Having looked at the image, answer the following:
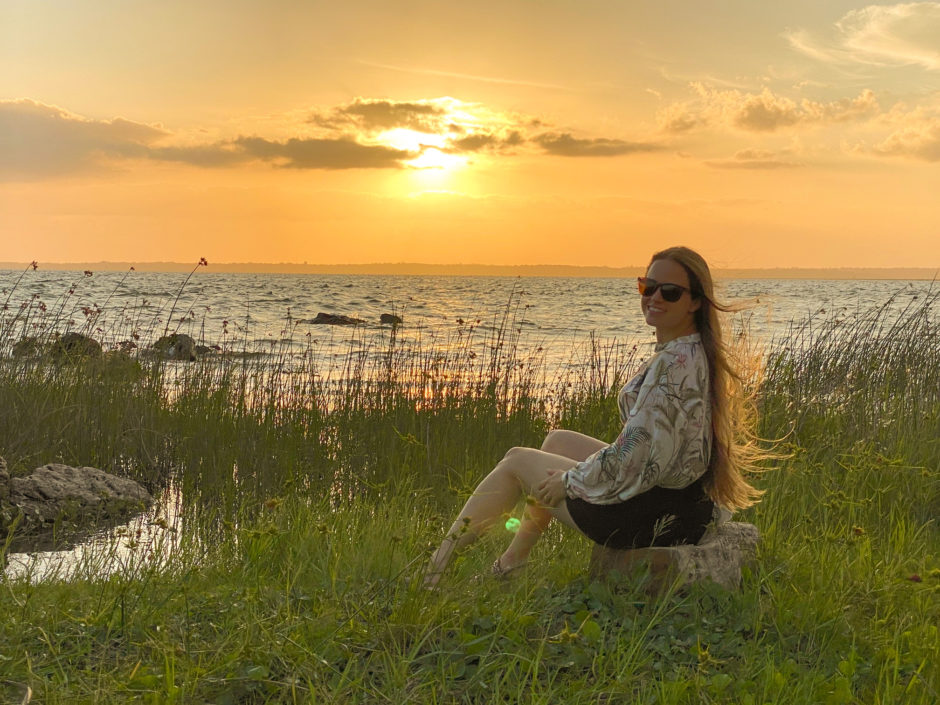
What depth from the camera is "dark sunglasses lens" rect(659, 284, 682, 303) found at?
360 centimetres

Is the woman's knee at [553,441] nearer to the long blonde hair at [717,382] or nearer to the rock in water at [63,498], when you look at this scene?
the long blonde hair at [717,382]

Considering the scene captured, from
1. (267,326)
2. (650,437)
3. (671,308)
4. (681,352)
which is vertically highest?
(671,308)

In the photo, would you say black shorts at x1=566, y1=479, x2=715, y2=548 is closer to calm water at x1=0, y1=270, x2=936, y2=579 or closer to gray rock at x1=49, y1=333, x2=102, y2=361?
calm water at x1=0, y1=270, x2=936, y2=579

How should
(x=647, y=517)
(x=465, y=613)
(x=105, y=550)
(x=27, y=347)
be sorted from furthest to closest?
(x=27, y=347), (x=105, y=550), (x=647, y=517), (x=465, y=613)

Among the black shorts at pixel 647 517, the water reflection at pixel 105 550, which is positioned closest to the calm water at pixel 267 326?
the water reflection at pixel 105 550

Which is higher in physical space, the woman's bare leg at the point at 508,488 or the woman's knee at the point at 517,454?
the woman's knee at the point at 517,454

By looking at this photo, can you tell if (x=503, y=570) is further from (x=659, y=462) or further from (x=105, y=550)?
(x=105, y=550)

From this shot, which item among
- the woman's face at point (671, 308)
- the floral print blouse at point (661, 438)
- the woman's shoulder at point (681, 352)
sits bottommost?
the floral print blouse at point (661, 438)

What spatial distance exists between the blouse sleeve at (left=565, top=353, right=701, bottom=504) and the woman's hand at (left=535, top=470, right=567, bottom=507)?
156 millimetres

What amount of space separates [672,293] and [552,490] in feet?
3.23

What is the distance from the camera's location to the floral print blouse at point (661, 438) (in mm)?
3369

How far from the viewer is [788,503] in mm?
5180

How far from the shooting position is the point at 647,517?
3.57 metres

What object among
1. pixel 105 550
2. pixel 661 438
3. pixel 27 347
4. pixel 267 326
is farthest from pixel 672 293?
pixel 267 326
